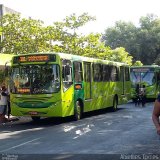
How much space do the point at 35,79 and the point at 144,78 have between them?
60.4 feet

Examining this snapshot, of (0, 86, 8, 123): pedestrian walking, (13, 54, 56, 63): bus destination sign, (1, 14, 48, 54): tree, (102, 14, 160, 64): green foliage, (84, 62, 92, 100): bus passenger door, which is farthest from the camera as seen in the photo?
(102, 14, 160, 64): green foliage

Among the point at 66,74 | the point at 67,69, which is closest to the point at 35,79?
the point at 66,74

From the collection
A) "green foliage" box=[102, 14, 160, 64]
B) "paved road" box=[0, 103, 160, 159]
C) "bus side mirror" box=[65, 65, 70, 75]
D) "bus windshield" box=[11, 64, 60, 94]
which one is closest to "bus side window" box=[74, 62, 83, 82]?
"bus side mirror" box=[65, 65, 70, 75]

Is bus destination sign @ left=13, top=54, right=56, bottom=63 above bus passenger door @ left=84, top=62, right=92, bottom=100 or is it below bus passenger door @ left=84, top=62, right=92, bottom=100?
above

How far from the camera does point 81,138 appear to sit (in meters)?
13.1

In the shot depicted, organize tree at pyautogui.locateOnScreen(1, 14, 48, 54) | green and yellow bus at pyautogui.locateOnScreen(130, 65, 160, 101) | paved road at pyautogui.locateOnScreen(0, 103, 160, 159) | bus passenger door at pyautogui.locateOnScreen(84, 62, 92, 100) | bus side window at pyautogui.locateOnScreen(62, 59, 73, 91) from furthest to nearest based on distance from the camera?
tree at pyautogui.locateOnScreen(1, 14, 48, 54)
green and yellow bus at pyautogui.locateOnScreen(130, 65, 160, 101)
bus passenger door at pyautogui.locateOnScreen(84, 62, 92, 100)
bus side window at pyautogui.locateOnScreen(62, 59, 73, 91)
paved road at pyautogui.locateOnScreen(0, 103, 160, 159)

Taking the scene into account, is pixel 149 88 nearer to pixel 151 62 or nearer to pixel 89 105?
pixel 89 105

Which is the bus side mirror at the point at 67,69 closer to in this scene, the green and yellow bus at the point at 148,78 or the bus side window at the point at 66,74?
the bus side window at the point at 66,74

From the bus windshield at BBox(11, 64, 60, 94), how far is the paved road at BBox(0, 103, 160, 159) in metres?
1.46

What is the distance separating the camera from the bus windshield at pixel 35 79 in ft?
56.2

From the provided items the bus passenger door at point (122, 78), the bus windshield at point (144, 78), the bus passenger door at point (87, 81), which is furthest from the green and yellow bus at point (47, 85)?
the bus windshield at point (144, 78)

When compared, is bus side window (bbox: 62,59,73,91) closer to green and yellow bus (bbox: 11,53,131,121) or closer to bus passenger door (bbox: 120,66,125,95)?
green and yellow bus (bbox: 11,53,131,121)

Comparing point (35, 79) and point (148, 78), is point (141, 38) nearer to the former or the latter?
point (148, 78)

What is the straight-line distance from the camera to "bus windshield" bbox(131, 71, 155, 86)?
Result: 3434 centimetres
